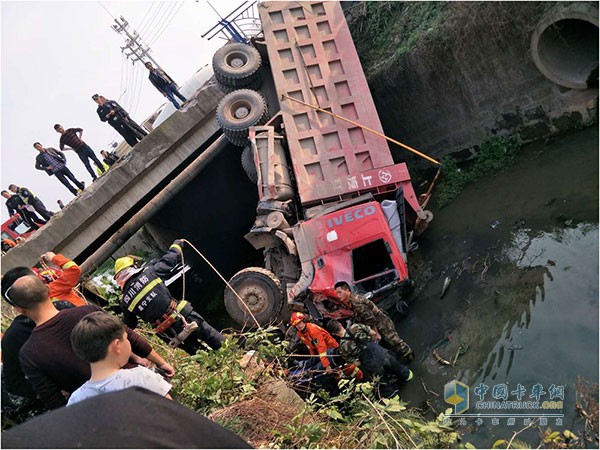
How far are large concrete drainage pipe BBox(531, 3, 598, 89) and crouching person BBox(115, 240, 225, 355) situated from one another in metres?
5.82

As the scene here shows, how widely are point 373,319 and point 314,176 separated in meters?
2.48

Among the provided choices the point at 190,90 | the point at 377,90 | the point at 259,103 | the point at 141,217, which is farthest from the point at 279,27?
the point at 190,90

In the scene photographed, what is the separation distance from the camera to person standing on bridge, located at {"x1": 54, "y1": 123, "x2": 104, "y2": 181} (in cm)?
1060

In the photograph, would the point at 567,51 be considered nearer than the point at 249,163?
Yes

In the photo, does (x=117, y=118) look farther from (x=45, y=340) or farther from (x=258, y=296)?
(x=45, y=340)

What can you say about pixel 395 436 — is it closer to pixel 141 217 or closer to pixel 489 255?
pixel 489 255

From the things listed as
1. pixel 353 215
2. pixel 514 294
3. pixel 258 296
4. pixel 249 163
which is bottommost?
pixel 514 294

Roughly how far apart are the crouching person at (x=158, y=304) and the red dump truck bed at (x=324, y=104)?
2.39 metres

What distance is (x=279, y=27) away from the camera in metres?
7.97

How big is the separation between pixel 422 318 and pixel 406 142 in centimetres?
427

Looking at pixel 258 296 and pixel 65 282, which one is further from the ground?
pixel 65 282

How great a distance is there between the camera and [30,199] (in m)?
10.8

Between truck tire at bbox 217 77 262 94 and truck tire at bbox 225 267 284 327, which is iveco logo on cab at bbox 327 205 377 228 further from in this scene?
truck tire at bbox 217 77 262 94

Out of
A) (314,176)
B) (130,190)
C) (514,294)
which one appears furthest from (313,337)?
(130,190)
